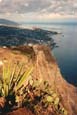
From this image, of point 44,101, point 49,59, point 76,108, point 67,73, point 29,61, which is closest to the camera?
point 44,101

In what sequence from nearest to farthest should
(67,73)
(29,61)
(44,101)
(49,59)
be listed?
(44,101)
(29,61)
(49,59)
(67,73)

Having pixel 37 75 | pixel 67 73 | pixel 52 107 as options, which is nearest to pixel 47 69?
pixel 37 75

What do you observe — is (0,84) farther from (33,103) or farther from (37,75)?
(37,75)

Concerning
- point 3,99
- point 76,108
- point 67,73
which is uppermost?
point 3,99

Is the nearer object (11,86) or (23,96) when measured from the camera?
(11,86)

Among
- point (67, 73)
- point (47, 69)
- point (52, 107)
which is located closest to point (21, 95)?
point (52, 107)

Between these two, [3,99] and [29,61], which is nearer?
[3,99]

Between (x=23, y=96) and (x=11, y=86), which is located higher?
(x=11, y=86)

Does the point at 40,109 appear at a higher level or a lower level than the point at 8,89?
lower
